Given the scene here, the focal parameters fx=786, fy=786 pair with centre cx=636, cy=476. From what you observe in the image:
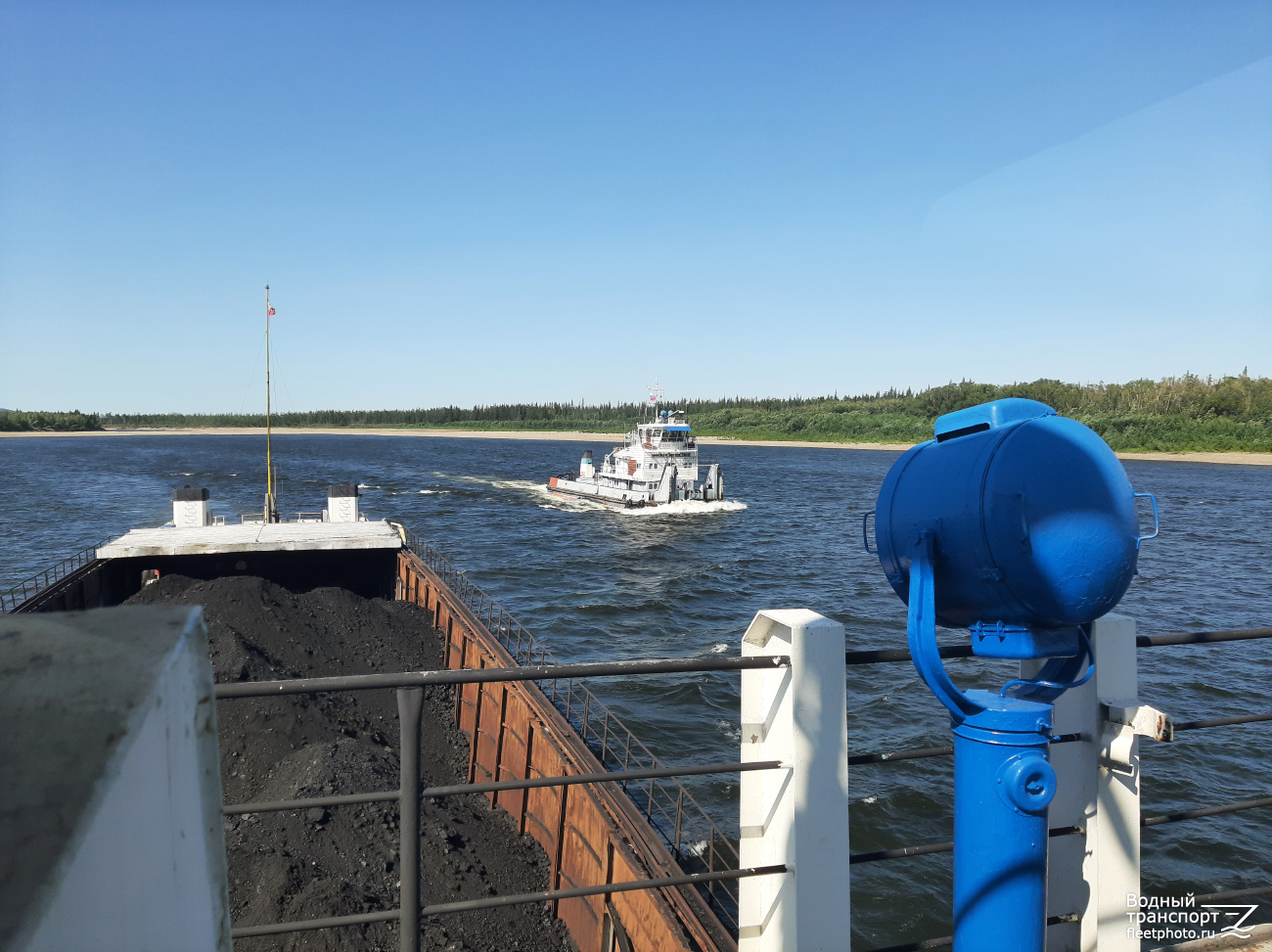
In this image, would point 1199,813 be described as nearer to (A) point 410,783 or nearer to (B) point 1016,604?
(B) point 1016,604

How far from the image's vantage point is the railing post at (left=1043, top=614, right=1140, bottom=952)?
297 centimetres

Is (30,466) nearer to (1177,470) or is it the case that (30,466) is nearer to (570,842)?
(570,842)

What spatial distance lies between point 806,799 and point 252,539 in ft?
57.6

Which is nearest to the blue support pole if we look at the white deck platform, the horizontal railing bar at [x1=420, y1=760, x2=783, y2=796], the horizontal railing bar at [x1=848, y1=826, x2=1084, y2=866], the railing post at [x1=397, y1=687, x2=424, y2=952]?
the horizontal railing bar at [x1=848, y1=826, x2=1084, y2=866]

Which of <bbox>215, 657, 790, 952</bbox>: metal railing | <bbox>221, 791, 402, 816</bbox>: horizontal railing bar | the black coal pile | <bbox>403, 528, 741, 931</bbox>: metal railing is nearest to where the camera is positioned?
<bbox>221, 791, 402, 816</bbox>: horizontal railing bar

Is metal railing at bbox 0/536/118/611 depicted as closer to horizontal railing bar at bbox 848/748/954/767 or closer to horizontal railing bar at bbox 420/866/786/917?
horizontal railing bar at bbox 420/866/786/917

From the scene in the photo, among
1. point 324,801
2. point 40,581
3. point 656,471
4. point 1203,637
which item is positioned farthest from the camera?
point 656,471

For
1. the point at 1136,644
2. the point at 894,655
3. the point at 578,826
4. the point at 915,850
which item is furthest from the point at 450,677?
the point at 578,826

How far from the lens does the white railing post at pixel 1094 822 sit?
117 inches

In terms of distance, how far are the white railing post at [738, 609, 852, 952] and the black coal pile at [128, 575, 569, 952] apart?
4491 mm

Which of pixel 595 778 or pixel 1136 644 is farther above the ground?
pixel 1136 644

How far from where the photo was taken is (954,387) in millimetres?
103438

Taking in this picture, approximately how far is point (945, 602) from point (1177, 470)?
94191 mm

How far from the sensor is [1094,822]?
2.97m
